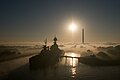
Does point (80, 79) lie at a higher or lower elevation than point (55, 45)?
Answer: lower

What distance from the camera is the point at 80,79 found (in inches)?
2817

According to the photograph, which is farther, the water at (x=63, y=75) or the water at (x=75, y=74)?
the water at (x=75, y=74)

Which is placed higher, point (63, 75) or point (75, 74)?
point (63, 75)

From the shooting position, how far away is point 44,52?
9888 centimetres

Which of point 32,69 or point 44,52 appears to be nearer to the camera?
point 32,69

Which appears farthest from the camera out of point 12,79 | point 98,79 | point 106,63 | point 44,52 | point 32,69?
point 106,63

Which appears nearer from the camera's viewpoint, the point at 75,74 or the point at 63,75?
the point at 63,75

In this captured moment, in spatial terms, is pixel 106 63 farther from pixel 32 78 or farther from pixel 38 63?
pixel 32 78

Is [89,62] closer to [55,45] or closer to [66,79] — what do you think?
[55,45]

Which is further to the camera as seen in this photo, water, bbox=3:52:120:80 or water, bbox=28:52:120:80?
water, bbox=28:52:120:80

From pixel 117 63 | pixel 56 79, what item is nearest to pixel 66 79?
pixel 56 79

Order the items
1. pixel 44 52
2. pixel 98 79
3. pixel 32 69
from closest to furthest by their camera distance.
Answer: pixel 98 79
pixel 32 69
pixel 44 52

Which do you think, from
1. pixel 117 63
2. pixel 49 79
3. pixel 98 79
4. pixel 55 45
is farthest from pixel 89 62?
pixel 49 79

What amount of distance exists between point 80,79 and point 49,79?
1468cm
